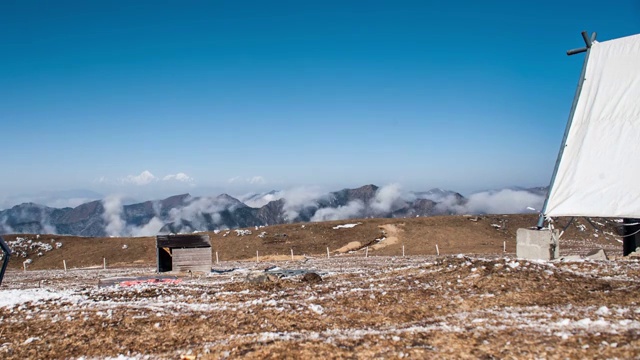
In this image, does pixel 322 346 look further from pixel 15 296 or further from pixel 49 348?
pixel 15 296

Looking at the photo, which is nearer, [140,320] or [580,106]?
[140,320]

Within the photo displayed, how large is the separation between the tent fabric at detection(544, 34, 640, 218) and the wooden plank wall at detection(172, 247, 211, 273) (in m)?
29.6

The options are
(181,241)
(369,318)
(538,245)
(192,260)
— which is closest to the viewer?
(369,318)

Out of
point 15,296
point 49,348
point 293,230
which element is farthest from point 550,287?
point 293,230

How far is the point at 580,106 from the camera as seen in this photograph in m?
22.9

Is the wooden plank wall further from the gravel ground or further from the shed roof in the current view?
the gravel ground

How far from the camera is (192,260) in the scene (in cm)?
4222

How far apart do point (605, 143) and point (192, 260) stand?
33481 millimetres

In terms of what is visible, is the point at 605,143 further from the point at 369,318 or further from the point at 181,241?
the point at 181,241

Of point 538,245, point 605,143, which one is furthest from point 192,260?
point 605,143

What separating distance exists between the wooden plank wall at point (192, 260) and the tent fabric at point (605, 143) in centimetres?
2956

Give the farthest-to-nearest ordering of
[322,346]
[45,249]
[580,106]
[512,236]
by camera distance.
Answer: [45,249], [512,236], [580,106], [322,346]

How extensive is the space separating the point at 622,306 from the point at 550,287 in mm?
3118

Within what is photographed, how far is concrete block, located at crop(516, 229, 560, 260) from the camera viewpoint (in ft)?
72.1
